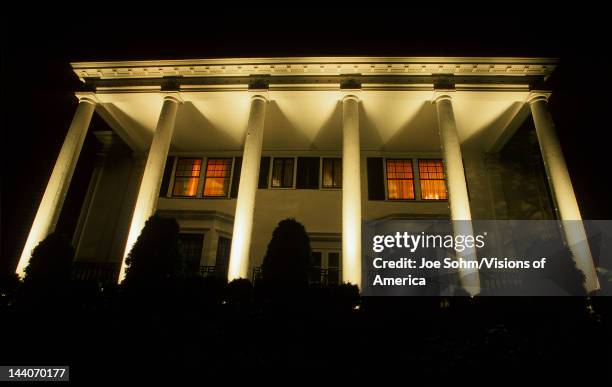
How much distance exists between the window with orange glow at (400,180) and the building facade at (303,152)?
2.6 inches

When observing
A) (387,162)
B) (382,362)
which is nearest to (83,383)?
(382,362)

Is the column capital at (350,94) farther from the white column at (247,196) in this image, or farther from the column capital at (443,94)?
the white column at (247,196)

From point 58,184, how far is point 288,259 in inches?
432

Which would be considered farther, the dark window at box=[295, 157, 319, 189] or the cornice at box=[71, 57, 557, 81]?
the dark window at box=[295, 157, 319, 189]

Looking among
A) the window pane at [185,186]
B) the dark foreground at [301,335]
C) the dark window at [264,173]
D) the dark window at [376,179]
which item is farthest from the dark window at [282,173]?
the dark foreground at [301,335]

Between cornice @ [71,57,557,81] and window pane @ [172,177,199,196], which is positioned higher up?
cornice @ [71,57,557,81]

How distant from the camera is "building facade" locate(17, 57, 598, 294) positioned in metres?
13.5

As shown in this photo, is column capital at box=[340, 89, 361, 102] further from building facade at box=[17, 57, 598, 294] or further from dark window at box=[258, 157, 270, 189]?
dark window at box=[258, 157, 270, 189]

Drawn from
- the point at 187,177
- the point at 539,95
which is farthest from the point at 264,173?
the point at 539,95

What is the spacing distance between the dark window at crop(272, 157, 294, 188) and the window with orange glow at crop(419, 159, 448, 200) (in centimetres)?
717

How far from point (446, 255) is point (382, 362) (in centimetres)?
1060

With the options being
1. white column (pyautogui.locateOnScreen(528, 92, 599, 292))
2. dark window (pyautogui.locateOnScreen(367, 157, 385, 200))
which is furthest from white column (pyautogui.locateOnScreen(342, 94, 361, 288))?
white column (pyautogui.locateOnScreen(528, 92, 599, 292))

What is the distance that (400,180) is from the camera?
60.8 ft

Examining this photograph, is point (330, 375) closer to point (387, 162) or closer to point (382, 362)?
point (382, 362)
